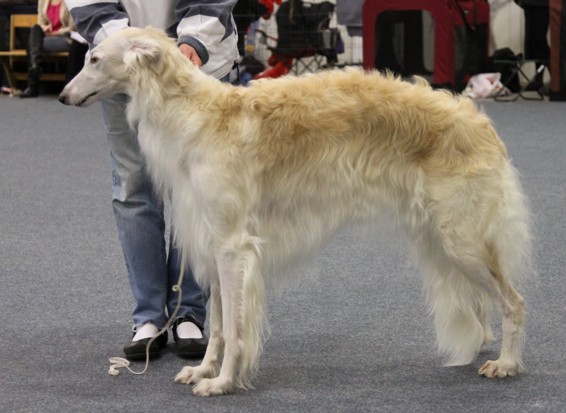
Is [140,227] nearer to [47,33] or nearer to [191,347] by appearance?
[191,347]

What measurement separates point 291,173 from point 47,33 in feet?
29.4

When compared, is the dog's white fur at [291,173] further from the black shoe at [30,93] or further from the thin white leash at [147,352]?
the black shoe at [30,93]

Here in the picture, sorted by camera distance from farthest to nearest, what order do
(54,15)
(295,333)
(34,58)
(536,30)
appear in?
(54,15) < (34,58) < (536,30) < (295,333)

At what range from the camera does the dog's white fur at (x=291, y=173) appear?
109 inches

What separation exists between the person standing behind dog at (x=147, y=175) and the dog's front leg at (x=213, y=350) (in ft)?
0.66

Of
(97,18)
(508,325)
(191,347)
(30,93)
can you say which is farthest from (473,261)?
(30,93)

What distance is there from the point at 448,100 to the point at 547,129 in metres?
5.31

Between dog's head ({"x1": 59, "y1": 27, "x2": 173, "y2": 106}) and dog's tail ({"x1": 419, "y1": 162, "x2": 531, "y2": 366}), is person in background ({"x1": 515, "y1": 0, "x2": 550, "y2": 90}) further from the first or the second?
dog's head ({"x1": 59, "y1": 27, "x2": 173, "y2": 106})

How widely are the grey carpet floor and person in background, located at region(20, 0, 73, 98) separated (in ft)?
19.4

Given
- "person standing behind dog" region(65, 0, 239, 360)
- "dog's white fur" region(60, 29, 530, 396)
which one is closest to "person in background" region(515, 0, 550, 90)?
"person standing behind dog" region(65, 0, 239, 360)

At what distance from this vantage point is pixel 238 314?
281 centimetres

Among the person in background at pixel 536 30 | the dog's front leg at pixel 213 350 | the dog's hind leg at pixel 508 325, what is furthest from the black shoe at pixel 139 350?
the person in background at pixel 536 30

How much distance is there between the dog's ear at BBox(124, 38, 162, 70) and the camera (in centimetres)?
273

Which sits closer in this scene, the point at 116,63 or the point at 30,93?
the point at 116,63
